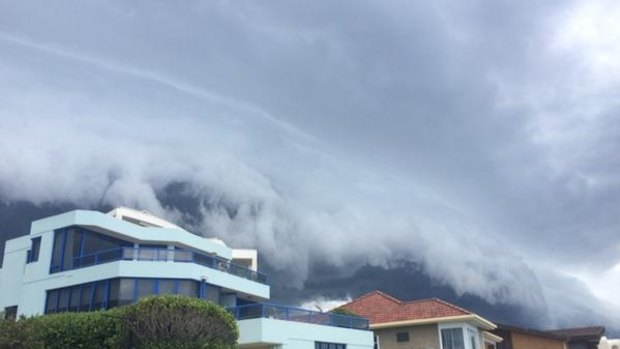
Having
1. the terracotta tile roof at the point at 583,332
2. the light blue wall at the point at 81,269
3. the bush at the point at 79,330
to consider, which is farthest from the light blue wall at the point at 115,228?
the terracotta tile roof at the point at 583,332

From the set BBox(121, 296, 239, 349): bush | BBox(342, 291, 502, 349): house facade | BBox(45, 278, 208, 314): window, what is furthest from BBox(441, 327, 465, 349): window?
BBox(121, 296, 239, 349): bush

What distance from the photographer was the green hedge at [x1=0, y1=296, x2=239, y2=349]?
30.5 meters

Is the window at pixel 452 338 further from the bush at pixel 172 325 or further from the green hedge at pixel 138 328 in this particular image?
the bush at pixel 172 325

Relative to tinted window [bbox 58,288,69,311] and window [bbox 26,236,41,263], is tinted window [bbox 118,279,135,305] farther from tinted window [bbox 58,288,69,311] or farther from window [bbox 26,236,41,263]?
window [bbox 26,236,41,263]

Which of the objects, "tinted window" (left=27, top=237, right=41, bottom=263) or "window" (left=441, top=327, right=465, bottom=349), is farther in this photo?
"window" (left=441, top=327, right=465, bottom=349)

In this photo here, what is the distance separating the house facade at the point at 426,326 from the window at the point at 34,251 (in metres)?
22.4

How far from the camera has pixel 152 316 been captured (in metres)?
30.7

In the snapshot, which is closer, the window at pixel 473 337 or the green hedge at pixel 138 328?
the green hedge at pixel 138 328

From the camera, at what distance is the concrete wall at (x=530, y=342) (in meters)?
56.4

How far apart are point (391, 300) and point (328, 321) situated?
1143 centimetres

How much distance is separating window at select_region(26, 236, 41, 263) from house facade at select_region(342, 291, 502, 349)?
22405mm

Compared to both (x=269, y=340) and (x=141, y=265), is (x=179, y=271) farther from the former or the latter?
(x=269, y=340)

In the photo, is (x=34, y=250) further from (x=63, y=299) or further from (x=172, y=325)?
(x=172, y=325)

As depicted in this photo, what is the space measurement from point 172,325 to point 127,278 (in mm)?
6908
